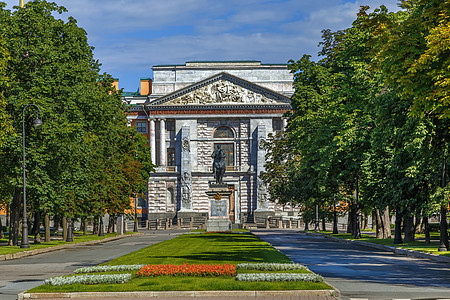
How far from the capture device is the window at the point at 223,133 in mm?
115938

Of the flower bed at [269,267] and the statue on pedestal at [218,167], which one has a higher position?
the statue on pedestal at [218,167]

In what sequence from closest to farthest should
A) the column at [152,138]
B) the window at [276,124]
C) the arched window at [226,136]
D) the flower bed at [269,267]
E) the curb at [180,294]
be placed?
1. the curb at [180,294]
2. the flower bed at [269,267]
3. the window at [276,124]
4. the column at [152,138]
5. the arched window at [226,136]

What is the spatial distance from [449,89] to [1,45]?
28.0 metres

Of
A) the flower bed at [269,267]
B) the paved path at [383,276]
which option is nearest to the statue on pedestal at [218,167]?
the paved path at [383,276]

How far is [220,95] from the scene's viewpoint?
114m

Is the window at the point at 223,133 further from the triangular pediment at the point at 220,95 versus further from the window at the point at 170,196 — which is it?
the window at the point at 170,196

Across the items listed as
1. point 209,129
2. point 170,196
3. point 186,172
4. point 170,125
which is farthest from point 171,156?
point 209,129

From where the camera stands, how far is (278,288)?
673 inches

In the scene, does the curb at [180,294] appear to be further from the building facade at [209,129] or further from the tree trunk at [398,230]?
the building facade at [209,129]

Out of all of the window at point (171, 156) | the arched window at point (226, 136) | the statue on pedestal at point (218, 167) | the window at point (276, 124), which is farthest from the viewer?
the window at point (171, 156)

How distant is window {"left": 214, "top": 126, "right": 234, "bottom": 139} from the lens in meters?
116

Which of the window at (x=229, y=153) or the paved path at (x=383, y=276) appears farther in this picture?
the window at (x=229, y=153)

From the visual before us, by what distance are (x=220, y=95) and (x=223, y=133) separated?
21.6 feet

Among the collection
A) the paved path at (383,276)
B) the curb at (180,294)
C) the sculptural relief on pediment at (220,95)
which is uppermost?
the sculptural relief on pediment at (220,95)
